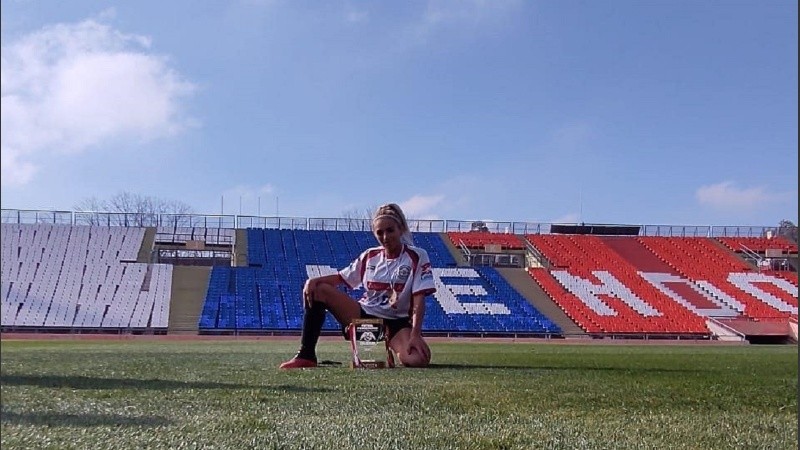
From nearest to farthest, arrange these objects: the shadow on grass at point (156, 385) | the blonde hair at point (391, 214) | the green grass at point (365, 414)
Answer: the green grass at point (365, 414), the shadow on grass at point (156, 385), the blonde hair at point (391, 214)

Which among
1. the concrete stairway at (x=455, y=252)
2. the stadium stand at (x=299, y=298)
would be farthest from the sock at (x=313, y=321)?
the concrete stairway at (x=455, y=252)

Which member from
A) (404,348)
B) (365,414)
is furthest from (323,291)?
(365,414)

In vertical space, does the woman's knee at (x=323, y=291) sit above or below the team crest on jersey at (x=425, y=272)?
below

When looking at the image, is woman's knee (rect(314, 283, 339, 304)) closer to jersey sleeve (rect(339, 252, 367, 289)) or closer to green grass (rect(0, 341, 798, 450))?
jersey sleeve (rect(339, 252, 367, 289))

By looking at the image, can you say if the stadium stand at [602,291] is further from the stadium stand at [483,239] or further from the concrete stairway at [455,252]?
the concrete stairway at [455,252]

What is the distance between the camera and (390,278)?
291 centimetres

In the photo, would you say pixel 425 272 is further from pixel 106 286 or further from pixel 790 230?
pixel 106 286

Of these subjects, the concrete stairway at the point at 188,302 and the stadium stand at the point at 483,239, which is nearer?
the stadium stand at the point at 483,239

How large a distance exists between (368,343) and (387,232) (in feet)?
2.24

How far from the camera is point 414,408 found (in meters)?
1.76

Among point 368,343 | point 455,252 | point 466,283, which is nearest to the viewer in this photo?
point 368,343

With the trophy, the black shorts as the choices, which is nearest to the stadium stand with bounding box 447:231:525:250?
the trophy

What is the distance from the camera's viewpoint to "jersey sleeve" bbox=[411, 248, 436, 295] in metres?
2.83

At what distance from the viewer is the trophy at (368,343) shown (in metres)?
2.99
